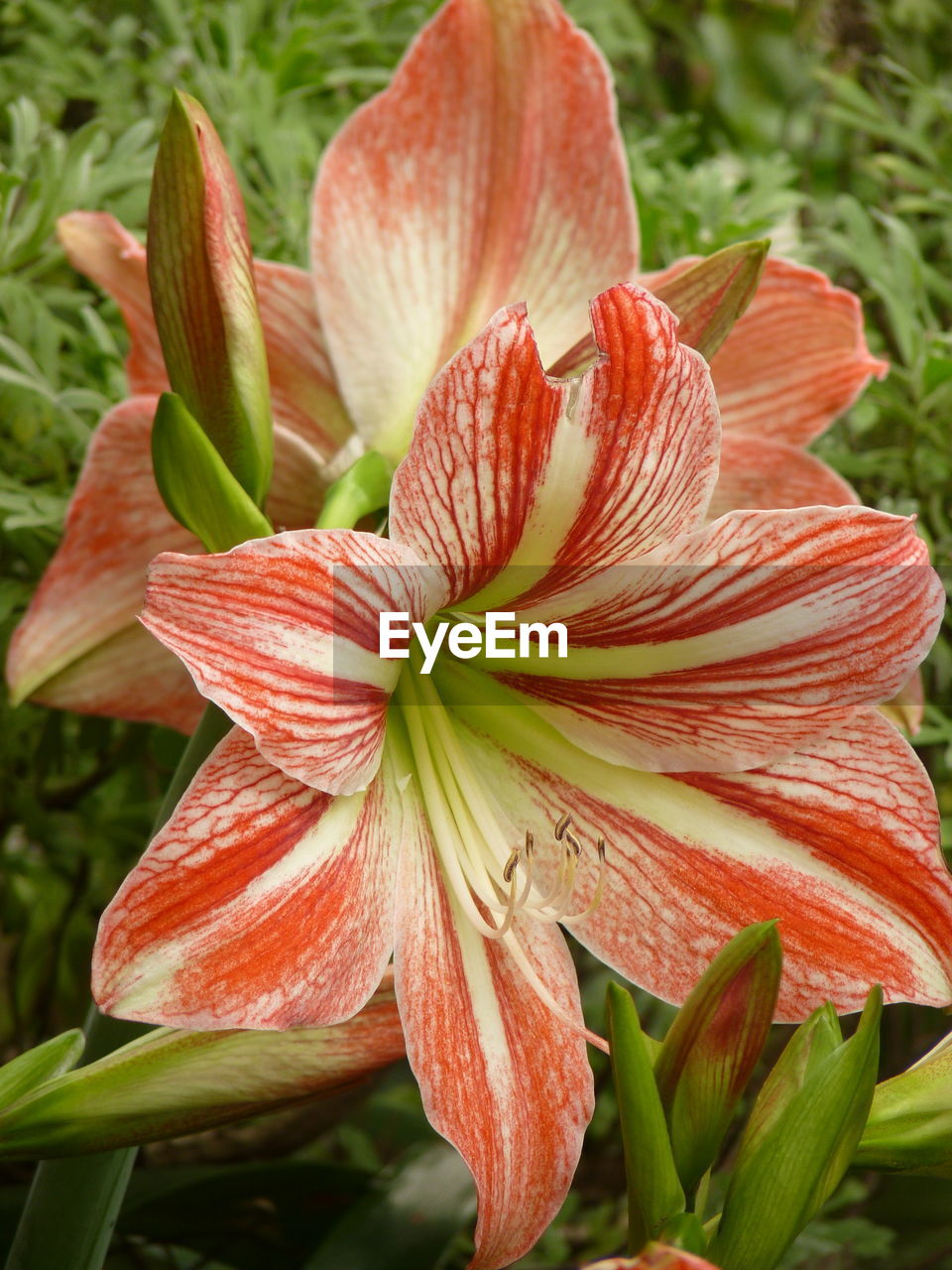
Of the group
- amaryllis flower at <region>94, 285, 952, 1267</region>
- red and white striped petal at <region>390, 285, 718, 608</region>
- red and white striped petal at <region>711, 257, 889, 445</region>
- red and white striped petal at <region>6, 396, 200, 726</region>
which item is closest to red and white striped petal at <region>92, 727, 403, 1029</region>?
amaryllis flower at <region>94, 285, 952, 1267</region>

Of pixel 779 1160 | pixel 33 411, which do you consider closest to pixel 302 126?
pixel 33 411

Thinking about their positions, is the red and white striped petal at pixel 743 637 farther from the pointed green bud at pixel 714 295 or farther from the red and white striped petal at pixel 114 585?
the red and white striped petal at pixel 114 585

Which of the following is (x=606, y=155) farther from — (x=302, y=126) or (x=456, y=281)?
(x=302, y=126)

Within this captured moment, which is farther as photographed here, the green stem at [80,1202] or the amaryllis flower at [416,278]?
the amaryllis flower at [416,278]

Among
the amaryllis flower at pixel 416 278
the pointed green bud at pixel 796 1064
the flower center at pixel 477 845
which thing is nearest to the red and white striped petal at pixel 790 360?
the amaryllis flower at pixel 416 278

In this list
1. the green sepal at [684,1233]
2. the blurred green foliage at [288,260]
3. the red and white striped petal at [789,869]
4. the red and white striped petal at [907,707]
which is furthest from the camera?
the blurred green foliage at [288,260]

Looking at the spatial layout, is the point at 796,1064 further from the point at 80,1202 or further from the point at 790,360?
the point at 790,360

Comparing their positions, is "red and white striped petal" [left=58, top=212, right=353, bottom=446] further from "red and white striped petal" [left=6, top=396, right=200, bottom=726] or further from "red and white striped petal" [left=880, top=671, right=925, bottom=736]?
"red and white striped petal" [left=880, top=671, right=925, bottom=736]

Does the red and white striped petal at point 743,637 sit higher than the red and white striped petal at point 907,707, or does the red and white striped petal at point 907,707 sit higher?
the red and white striped petal at point 743,637
